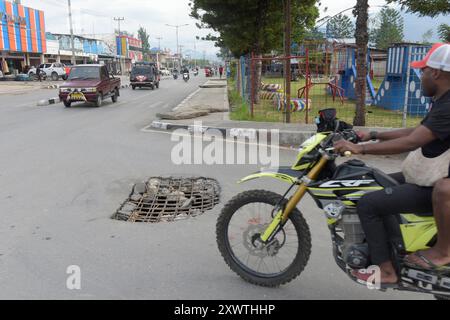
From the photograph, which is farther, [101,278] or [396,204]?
[101,278]

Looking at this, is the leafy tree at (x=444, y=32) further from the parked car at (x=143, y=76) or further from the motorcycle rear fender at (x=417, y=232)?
the parked car at (x=143, y=76)

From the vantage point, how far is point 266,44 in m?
19.6

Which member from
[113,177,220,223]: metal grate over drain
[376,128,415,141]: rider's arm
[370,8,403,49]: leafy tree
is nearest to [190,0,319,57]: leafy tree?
[113,177,220,223]: metal grate over drain

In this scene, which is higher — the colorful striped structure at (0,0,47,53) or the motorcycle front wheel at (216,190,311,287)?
the colorful striped structure at (0,0,47,53)

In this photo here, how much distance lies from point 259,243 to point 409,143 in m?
1.41

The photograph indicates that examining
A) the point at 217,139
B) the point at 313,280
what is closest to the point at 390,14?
the point at 217,139

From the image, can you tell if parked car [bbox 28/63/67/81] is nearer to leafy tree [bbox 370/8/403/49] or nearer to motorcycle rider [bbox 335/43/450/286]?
motorcycle rider [bbox 335/43/450/286]

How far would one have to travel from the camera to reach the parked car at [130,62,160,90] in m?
30.1

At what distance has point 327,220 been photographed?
3.00 metres

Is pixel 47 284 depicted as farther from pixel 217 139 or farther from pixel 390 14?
pixel 390 14

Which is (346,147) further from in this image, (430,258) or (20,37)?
(20,37)

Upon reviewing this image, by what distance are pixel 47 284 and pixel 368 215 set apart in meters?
2.54

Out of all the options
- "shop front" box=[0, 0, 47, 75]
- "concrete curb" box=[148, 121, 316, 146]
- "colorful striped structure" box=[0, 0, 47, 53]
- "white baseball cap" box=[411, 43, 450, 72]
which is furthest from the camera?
"shop front" box=[0, 0, 47, 75]

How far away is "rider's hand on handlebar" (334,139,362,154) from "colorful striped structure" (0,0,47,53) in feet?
154
